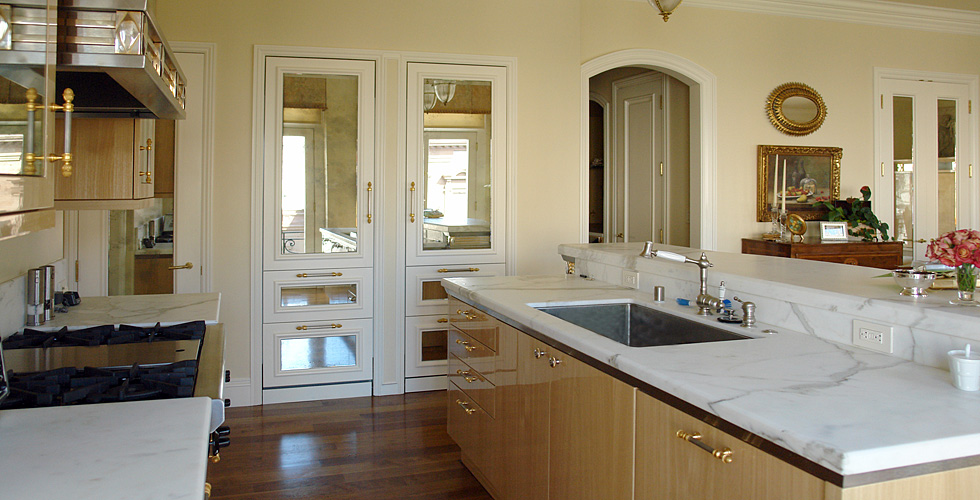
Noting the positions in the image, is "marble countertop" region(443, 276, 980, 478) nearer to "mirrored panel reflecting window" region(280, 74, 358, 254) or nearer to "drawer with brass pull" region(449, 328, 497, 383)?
"drawer with brass pull" region(449, 328, 497, 383)

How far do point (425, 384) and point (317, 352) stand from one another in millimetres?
741

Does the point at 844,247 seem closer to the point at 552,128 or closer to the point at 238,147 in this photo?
the point at 552,128

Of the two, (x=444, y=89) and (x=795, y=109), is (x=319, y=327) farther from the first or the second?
(x=795, y=109)

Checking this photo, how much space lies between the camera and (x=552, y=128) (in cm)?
500

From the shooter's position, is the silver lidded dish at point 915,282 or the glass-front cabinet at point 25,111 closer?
the glass-front cabinet at point 25,111

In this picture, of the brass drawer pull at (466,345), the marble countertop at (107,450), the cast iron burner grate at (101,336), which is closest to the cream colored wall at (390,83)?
the brass drawer pull at (466,345)

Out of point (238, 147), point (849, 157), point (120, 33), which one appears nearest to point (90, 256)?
point (238, 147)

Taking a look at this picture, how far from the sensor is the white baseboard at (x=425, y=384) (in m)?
4.77

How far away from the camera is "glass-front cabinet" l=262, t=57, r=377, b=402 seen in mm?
4477

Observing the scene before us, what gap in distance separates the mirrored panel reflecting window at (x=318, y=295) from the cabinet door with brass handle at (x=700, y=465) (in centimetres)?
309

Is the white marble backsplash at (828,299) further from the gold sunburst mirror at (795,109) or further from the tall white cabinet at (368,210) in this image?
the gold sunburst mirror at (795,109)

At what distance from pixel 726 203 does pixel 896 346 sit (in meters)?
3.92

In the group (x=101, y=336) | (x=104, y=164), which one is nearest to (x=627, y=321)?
(x=101, y=336)

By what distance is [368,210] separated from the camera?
15.1ft
